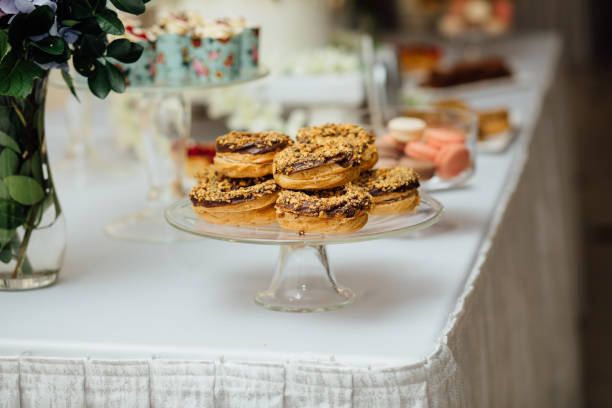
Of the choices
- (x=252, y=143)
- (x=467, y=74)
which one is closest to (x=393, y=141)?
(x=252, y=143)

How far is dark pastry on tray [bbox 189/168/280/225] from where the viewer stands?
0.89 metres

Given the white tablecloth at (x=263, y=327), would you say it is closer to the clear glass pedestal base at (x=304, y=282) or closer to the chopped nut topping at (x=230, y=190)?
the clear glass pedestal base at (x=304, y=282)

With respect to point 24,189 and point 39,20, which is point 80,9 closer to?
point 39,20

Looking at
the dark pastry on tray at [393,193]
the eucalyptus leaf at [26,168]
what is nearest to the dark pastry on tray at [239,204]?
the dark pastry on tray at [393,193]

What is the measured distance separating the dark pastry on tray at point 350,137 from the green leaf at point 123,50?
0.68 ft

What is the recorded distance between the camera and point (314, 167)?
882 millimetres

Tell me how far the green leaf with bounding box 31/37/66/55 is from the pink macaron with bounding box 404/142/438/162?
0.57 metres

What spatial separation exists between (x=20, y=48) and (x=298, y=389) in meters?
0.45

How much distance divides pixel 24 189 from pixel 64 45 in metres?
0.19

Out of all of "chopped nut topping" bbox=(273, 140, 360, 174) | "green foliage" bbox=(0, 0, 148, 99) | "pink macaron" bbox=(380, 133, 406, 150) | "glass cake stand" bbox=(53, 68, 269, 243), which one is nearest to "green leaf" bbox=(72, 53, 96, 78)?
"green foliage" bbox=(0, 0, 148, 99)

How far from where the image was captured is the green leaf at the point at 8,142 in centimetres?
97

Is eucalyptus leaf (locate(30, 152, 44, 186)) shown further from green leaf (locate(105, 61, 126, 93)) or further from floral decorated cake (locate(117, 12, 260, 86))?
floral decorated cake (locate(117, 12, 260, 86))

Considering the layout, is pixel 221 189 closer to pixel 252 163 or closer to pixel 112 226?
pixel 252 163

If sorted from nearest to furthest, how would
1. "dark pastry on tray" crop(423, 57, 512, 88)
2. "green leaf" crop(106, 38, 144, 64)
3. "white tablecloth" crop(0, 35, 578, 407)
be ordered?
1. "white tablecloth" crop(0, 35, 578, 407)
2. "green leaf" crop(106, 38, 144, 64)
3. "dark pastry on tray" crop(423, 57, 512, 88)
